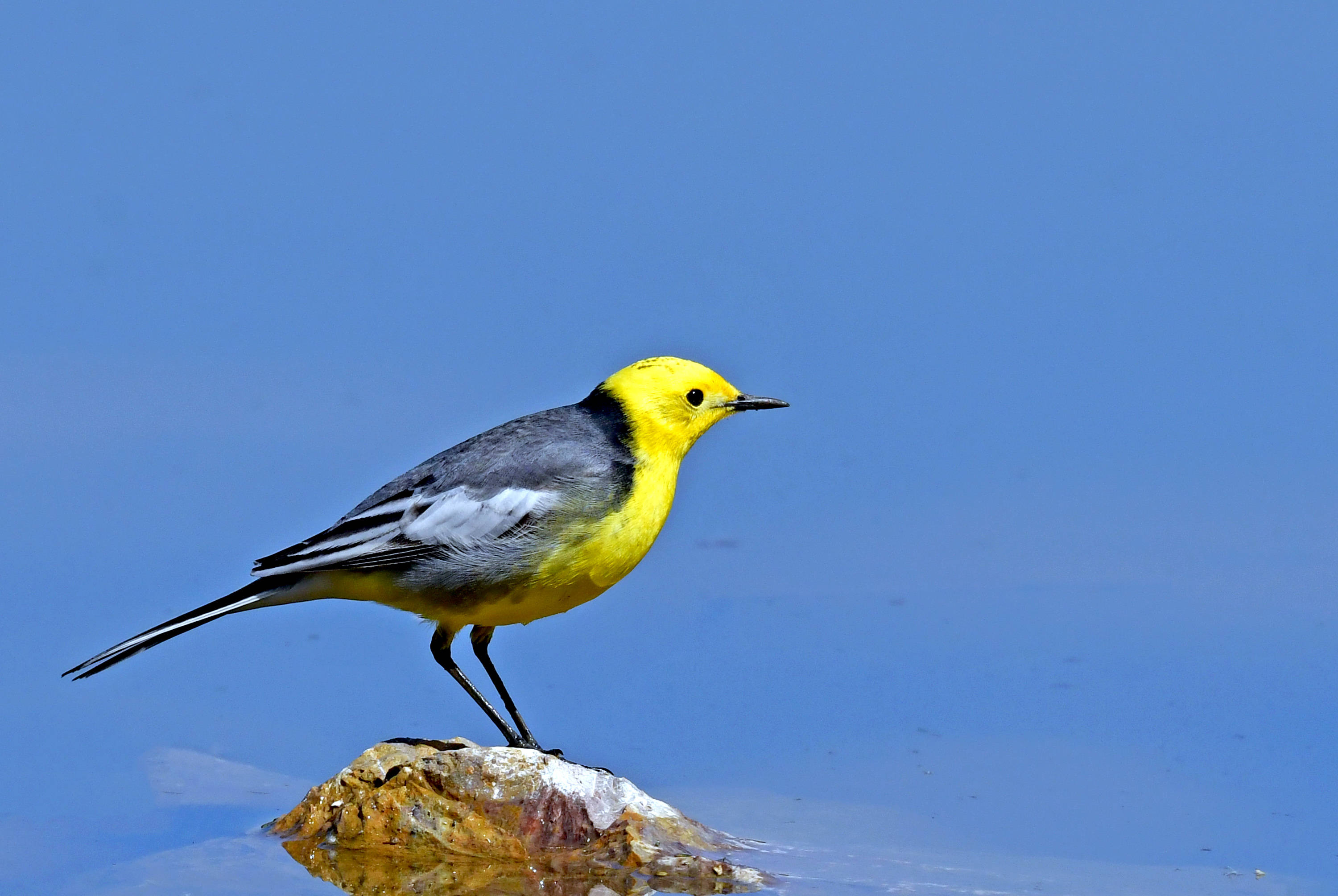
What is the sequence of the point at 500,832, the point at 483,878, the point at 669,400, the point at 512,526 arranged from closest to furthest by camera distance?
1. the point at 483,878
2. the point at 500,832
3. the point at 512,526
4. the point at 669,400

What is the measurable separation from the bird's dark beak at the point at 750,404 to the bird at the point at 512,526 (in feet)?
0.60

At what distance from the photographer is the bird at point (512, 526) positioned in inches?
345

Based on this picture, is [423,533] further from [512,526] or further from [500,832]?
[500,832]

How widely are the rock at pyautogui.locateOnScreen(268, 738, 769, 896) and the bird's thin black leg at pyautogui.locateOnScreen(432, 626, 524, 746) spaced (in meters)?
0.68

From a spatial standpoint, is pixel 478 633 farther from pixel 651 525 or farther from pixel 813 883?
pixel 813 883

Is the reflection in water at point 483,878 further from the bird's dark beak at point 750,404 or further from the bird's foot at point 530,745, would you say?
the bird's dark beak at point 750,404

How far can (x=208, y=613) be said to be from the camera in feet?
28.7

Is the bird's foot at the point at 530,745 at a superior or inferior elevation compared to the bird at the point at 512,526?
inferior

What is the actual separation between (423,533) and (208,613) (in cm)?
117

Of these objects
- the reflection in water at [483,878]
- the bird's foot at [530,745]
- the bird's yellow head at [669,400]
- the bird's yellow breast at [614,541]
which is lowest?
the reflection in water at [483,878]

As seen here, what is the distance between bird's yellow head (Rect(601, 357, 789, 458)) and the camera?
30.3 ft

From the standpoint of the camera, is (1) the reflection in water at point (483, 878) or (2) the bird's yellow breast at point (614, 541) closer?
(1) the reflection in water at point (483, 878)

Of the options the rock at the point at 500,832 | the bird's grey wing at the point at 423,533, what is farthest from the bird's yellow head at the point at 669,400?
the rock at the point at 500,832

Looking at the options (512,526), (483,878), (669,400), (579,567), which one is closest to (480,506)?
(512,526)
